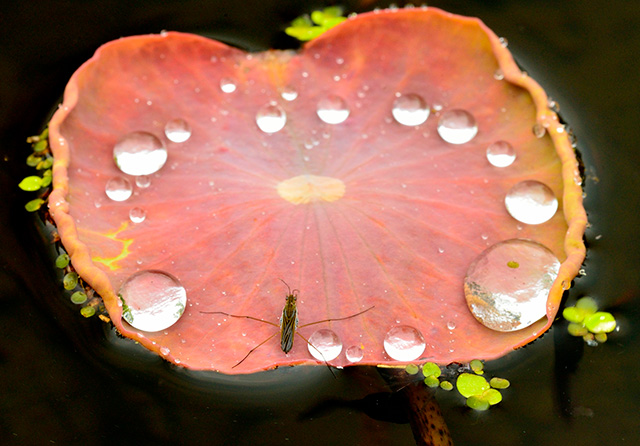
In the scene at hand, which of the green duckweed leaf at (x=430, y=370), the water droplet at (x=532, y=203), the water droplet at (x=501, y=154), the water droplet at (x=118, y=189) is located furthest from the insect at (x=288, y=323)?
the water droplet at (x=501, y=154)

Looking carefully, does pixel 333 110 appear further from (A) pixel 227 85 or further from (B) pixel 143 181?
(B) pixel 143 181

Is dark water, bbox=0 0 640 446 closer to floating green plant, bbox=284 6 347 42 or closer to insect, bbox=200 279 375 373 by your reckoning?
insect, bbox=200 279 375 373

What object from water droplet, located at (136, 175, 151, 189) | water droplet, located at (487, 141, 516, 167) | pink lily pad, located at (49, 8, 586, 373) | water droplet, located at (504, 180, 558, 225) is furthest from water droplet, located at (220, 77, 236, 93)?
water droplet, located at (504, 180, 558, 225)

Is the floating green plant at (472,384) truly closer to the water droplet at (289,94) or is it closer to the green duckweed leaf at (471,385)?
the green duckweed leaf at (471,385)

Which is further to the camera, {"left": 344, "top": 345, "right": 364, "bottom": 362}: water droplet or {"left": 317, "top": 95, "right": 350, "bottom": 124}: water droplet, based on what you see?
{"left": 317, "top": 95, "right": 350, "bottom": 124}: water droplet

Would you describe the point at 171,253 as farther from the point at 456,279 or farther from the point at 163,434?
the point at 456,279
